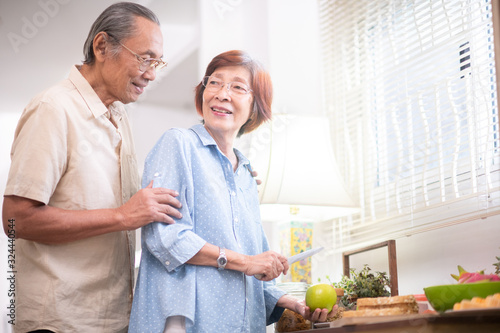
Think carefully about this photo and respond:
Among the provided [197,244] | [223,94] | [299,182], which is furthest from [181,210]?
[299,182]

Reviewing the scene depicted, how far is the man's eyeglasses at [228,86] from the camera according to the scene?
1476 mm

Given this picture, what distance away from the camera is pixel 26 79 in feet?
7.16

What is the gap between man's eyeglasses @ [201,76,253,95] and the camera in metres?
1.48

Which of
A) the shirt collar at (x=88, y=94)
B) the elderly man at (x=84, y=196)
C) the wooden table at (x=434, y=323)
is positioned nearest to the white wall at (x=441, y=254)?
the wooden table at (x=434, y=323)

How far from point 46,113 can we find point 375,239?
48.9 inches

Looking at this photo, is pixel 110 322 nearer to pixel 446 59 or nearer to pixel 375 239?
pixel 375 239

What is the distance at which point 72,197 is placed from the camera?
1.31 metres

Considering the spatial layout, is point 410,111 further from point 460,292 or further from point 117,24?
point 460,292

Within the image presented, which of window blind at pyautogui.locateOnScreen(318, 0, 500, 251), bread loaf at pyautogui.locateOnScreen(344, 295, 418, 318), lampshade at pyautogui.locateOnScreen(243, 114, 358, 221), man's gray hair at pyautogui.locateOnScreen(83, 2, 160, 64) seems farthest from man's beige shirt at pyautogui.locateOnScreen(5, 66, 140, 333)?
window blind at pyautogui.locateOnScreen(318, 0, 500, 251)

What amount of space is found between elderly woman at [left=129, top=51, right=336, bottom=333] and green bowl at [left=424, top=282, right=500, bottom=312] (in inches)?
16.3

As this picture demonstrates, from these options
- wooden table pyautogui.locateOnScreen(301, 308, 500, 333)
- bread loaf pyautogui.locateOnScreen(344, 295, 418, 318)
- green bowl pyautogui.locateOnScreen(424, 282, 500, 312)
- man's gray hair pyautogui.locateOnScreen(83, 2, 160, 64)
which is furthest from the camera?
man's gray hair pyautogui.locateOnScreen(83, 2, 160, 64)

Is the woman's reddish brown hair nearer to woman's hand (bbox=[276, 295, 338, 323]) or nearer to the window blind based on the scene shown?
woman's hand (bbox=[276, 295, 338, 323])

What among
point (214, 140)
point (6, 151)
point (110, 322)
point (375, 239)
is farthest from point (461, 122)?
point (6, 151)

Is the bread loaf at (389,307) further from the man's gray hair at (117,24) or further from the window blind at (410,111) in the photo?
the man's gray hair at (117,24)
